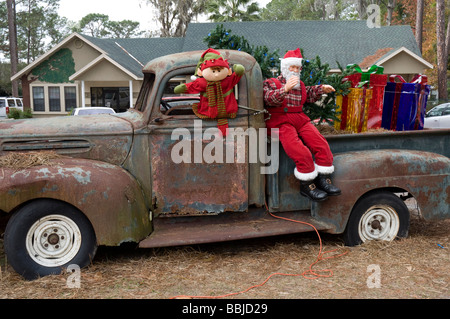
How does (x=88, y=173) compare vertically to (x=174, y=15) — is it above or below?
below

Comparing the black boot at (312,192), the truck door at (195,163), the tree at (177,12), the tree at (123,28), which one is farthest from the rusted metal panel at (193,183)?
the tree at (123,28)

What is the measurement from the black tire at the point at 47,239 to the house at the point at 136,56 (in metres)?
17.5

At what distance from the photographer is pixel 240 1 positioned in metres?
31.0

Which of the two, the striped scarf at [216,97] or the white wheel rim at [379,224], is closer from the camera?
the striped scarf at [216,97]

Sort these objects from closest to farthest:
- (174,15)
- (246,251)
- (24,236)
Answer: (24,236)
(246,251)
(174,15)

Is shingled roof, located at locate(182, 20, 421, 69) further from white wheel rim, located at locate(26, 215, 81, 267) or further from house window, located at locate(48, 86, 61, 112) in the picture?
white wheel rim, located at locate(26, 215, 81, 267)

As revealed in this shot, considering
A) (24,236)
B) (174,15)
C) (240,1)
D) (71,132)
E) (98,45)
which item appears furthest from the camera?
(174,15)

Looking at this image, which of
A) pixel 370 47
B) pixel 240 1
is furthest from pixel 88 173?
pixel 240 1

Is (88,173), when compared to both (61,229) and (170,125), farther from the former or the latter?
(170,125)

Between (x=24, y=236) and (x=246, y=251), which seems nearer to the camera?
(x=24, y=236)

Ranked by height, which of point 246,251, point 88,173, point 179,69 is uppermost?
point 179,69

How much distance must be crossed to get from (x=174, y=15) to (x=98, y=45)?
14713 mm

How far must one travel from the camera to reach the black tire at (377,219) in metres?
4.45

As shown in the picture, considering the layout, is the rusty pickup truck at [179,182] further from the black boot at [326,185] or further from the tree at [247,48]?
the tree at [247,48]
